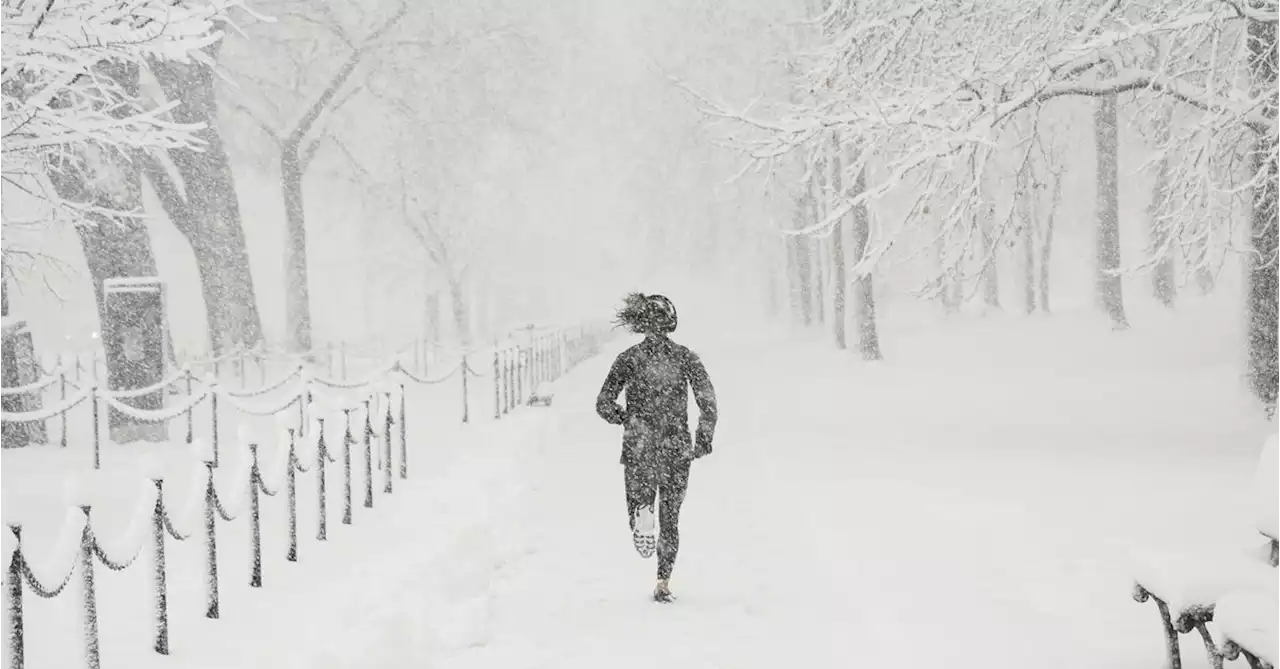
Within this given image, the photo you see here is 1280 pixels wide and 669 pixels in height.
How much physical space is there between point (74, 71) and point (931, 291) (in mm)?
8953

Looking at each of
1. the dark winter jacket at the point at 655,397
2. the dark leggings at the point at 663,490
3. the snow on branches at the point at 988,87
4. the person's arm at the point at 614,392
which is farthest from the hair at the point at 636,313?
the snow on branches at the point at 988,87

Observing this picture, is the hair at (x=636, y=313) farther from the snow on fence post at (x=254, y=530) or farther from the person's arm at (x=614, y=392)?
the snow on fence post at (x=254, y=530)

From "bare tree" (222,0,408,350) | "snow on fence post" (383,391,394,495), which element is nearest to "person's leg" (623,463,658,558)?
"snow on fence post" (383,391,394,495)

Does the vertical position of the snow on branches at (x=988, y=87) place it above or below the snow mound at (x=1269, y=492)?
above

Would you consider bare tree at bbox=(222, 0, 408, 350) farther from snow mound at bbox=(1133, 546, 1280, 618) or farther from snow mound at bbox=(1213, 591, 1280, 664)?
snow mound at bbox=(1213, 591, 1280, 664)

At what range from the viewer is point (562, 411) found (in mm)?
18031

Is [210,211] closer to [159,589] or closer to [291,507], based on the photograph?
[291,507]

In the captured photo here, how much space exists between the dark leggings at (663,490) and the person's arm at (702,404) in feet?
0.71

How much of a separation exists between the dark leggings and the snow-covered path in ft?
1.30

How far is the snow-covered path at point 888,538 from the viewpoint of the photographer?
5.94 m

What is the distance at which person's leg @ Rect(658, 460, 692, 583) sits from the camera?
6871mm

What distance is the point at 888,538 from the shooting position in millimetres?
8352

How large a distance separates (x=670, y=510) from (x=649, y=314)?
4.31ft

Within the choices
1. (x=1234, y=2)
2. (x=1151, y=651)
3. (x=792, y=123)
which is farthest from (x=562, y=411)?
(x=1151, y=651)
